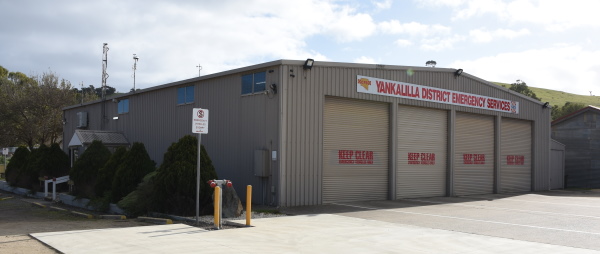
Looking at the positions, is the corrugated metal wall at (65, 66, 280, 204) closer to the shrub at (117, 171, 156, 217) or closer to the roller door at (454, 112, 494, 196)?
the shrub at (117, 171, 156, 217)

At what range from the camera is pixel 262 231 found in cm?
1110

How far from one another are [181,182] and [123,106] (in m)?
13.8

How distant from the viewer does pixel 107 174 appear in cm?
1750

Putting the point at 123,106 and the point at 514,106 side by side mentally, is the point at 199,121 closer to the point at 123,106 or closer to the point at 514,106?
the point at 123,106

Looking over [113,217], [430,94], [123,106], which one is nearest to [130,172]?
[113,217]

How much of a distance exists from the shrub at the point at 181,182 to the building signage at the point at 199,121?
8.34ft

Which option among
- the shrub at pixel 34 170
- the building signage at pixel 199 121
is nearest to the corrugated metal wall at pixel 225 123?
the shrub at pixel 34 170

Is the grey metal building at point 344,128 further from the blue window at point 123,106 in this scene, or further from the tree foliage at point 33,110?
the tree foliage at point 33,110

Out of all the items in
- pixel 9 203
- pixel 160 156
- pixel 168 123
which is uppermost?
pixel 168 123

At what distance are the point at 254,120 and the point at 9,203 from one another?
10078 millimetres

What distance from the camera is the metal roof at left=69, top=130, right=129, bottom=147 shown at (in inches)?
944

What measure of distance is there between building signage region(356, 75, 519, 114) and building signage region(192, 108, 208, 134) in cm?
734

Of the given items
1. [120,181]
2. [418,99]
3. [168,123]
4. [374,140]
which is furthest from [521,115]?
[120,181]

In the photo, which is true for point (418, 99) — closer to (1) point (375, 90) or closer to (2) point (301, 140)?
(1) point (375, 90)
